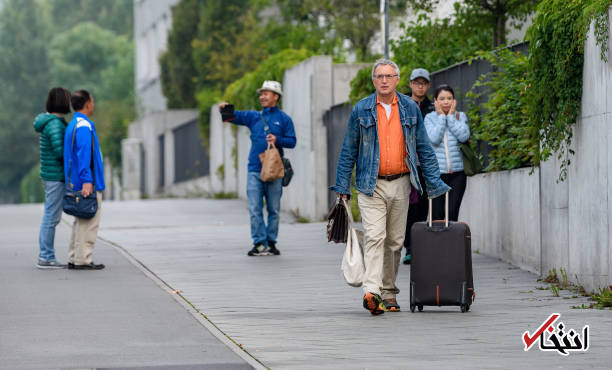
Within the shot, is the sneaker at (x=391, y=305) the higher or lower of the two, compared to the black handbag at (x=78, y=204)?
lower

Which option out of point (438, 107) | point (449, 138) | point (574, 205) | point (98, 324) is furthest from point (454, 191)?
point (98, 324)

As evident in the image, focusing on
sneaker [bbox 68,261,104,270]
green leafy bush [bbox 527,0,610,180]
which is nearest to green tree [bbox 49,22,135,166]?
sneaker [bbox 68,261,104,270]

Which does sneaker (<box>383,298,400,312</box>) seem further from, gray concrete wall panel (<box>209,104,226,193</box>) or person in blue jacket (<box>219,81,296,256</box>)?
gray concrete wall panel (<box>209,104,226,193</box>)

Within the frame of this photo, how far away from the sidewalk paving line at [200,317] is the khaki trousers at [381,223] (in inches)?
48.6

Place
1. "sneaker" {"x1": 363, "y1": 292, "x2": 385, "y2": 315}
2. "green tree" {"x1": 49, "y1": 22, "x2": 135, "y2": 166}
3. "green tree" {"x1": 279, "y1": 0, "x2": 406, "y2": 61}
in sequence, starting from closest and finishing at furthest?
1. "sneaker" {"x1": 363, "y1": 292, "x2": 385, "y2": 315}
2. "green tree" {"x1": 279, "y1": 0, "x2": 406, "y2": 61}
3. "green tree" {"x1": 49, "y1": 22, "x2": 135, "y2": 166}

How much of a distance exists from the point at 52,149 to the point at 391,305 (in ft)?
17.3

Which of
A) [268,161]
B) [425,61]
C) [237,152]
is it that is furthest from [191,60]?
[268,161]

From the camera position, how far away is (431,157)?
9523 mm

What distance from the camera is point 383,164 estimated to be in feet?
30.7

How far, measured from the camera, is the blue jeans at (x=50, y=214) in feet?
43.8

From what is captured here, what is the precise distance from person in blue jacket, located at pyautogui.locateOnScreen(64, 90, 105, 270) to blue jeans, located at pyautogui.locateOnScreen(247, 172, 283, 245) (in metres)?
1.81

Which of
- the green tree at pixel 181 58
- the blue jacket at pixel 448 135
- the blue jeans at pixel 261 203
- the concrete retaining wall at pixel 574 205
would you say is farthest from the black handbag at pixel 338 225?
the green tree at pixel 181 58

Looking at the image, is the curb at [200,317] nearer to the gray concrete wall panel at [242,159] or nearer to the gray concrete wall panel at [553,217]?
the gray concrete wall panel at [553,217]

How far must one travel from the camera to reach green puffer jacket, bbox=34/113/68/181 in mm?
13320
